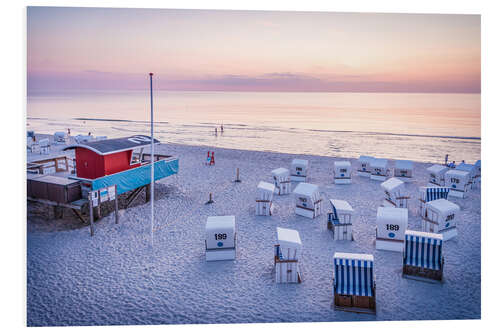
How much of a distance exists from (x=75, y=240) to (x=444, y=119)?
71.5m

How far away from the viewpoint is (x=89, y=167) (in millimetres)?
16562

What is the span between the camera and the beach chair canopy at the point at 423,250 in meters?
11.5

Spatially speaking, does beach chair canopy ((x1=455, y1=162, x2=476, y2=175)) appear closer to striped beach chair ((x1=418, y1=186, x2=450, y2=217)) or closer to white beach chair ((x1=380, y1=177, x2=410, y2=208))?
striped beach chair ((x1=418, y1=186, x2=450, y2=217))

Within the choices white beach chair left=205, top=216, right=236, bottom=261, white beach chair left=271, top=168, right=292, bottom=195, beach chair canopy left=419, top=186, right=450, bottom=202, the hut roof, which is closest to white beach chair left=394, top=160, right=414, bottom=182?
beach chair canopy left=419, top=186, right=450, bottom=202

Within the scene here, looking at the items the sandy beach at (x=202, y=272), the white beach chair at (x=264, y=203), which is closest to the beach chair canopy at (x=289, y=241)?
the sandy beach at (x=202, y=272)

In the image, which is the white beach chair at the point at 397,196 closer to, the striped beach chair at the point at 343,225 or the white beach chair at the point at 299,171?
the striped beach chair at the point at 343,225

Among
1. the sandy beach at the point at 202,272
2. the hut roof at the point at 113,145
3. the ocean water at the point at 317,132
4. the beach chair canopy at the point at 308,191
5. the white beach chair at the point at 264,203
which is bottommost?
the sandy beach at the point at 202,272

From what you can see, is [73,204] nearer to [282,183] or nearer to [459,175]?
[282,183]

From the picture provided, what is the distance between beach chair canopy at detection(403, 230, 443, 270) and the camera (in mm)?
11469

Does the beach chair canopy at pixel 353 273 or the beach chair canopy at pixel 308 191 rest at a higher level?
the beach chair canopy at pixel 308 191

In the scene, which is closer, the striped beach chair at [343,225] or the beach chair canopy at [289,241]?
the beach chair canopy at [289,241]

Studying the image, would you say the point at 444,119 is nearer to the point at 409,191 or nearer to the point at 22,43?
the point at 409,191

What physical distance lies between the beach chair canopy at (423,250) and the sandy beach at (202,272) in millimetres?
694

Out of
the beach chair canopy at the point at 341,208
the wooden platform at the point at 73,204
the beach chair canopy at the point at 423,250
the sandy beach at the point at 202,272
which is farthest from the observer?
the wooden platform at the point at 73,204
